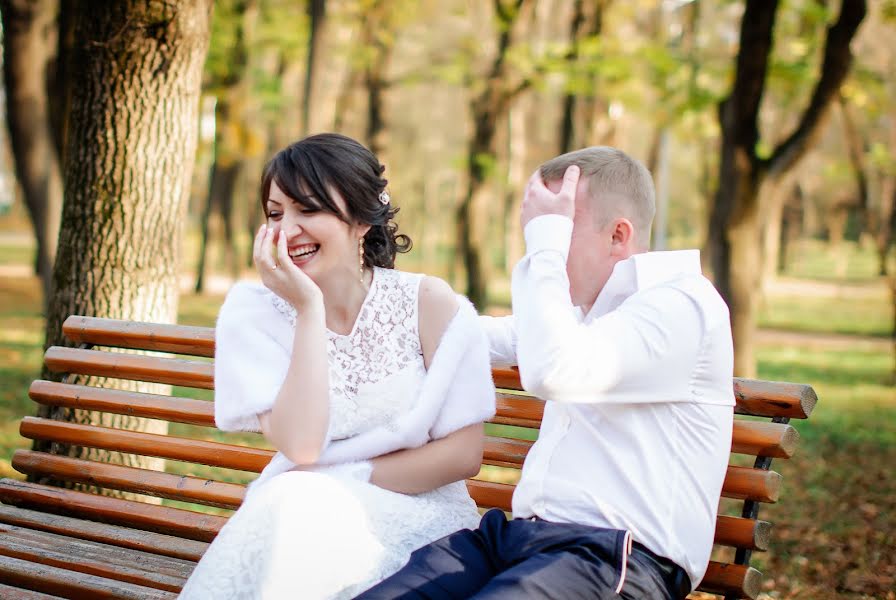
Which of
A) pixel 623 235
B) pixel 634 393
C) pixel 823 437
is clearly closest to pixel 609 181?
pixel 623 235

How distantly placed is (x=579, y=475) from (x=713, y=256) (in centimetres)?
890

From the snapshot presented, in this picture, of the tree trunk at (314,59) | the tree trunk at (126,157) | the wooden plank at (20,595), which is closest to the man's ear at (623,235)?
the wooden plank at (20,595)

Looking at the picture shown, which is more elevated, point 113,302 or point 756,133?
point 756,133

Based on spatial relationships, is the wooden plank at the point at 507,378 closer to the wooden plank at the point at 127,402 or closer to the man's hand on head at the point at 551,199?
the man's hand on head at the point at 551,199

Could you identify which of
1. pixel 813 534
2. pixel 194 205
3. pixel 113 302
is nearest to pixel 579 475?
pixel 113 302

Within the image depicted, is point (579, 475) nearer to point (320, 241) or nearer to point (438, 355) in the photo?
point (438, 355)

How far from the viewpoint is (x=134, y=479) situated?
153 inches

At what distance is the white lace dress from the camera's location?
2621mm

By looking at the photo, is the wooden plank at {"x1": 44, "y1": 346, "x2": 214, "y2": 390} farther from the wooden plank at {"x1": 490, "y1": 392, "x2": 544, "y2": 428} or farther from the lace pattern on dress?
the wooden plank at {"x1": 490, "y1": 392, "x2": 544, "y2": 428}

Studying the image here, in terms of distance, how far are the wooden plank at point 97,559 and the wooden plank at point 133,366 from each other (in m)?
0.65

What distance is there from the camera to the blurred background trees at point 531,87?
34.6ft

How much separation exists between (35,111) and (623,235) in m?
11.9

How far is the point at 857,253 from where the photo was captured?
66.4m

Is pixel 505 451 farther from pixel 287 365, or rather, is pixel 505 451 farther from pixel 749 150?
pixel 749 150
